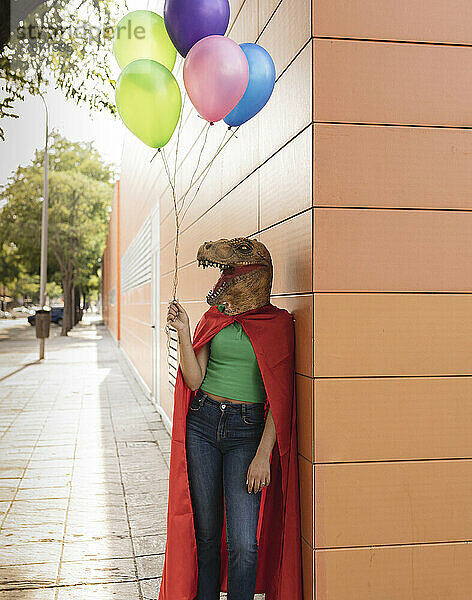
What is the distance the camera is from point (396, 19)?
116 inches

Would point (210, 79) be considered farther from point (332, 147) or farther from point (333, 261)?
point (333, 261)

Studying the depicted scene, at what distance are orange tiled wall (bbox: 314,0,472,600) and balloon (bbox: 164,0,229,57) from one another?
528 millimetres

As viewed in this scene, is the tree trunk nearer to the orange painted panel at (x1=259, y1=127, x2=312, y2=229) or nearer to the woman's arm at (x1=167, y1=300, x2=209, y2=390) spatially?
the orange painted panel at (x1=259, y1=127, x2=312, y2=229)

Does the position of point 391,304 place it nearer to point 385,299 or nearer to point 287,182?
point 385,299

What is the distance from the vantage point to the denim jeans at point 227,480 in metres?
2.93

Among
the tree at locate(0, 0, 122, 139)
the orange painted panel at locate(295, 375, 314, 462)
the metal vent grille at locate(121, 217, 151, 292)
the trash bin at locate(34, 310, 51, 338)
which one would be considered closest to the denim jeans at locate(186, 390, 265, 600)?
the orange painted panel at locate(295, 375, 314, 462)

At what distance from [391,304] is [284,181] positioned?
83 cm

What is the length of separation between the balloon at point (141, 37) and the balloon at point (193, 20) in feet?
0.75

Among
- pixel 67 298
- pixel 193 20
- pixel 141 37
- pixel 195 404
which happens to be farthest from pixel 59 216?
pixel 195 404

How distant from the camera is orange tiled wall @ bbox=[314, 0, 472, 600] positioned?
9.40ft

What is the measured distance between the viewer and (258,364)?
2984 mm

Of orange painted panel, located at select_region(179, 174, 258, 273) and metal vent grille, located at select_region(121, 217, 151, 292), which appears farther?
metal vent grille, located at select_region(121, 217, 151, 292)

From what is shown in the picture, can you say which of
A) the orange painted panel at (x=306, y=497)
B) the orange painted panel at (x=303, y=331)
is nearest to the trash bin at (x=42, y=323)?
the orange painted panel at (x=303, y=331)

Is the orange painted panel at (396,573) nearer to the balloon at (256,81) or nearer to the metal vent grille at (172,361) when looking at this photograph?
the balloon at (256,81)
